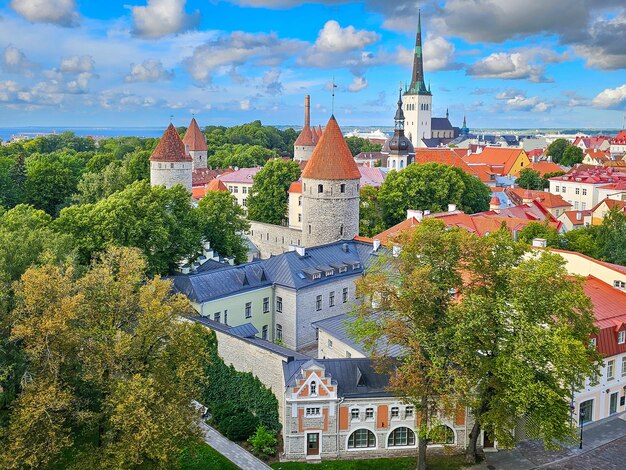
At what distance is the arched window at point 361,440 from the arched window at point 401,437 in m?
0.68

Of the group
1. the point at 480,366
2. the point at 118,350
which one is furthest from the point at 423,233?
the point at 118,350

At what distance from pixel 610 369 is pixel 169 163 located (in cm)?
3827

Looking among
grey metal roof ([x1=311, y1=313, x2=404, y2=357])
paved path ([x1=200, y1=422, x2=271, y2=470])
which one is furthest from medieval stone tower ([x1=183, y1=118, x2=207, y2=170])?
paved path ([x1=200, y1=422, x2=271, y2=470])

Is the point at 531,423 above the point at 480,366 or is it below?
below

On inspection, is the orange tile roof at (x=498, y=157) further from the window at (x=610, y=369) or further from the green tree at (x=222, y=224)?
the window at (x=610, y=369)

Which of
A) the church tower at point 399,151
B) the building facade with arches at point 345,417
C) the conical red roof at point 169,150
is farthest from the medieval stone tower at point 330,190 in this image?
the church tower at point 399,151

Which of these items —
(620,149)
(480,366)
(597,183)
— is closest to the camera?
(480,366)

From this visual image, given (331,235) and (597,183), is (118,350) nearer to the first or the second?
(331,235)

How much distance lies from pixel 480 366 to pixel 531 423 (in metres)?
3.22

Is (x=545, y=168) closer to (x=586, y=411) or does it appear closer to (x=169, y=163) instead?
(x=169, y=163)

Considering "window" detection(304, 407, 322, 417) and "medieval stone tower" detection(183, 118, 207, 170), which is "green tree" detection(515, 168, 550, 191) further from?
"window" detection(304, 407, 322, 417)

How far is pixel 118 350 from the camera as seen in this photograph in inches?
691

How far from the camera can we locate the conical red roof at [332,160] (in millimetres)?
41062

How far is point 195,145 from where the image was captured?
7969 cm
